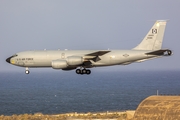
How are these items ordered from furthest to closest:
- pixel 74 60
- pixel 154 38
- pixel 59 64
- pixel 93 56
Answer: pixel 154 38 → pixel 93 56 → pixel 59 64 → pixel 74 60

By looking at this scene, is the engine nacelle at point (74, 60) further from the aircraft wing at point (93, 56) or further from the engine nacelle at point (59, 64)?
the aircraft wing at point (93, 56)

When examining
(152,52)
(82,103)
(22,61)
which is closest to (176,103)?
(152,52)

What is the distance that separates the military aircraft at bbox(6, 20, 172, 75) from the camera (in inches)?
3725

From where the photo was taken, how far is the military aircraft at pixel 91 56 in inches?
3725

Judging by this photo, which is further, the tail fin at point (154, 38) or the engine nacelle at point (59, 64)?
the tail fin at point (154, 38)

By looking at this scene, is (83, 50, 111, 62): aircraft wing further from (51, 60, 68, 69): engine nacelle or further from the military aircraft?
(51, 60, 68, 69): engine nacelle

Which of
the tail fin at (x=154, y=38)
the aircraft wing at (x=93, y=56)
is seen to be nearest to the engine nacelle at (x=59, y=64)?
the aircraft wing at (x=93, y=56)

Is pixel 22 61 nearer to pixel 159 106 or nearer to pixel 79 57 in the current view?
pixel 79 57

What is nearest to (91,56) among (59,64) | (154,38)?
(59,64)

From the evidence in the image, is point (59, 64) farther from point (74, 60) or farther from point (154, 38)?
point (154, 38)

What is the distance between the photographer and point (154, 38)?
99.4 metres

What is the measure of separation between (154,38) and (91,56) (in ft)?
34.8

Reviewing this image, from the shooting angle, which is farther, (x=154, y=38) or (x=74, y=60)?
(x=154, y=38)

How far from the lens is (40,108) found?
559 feet
